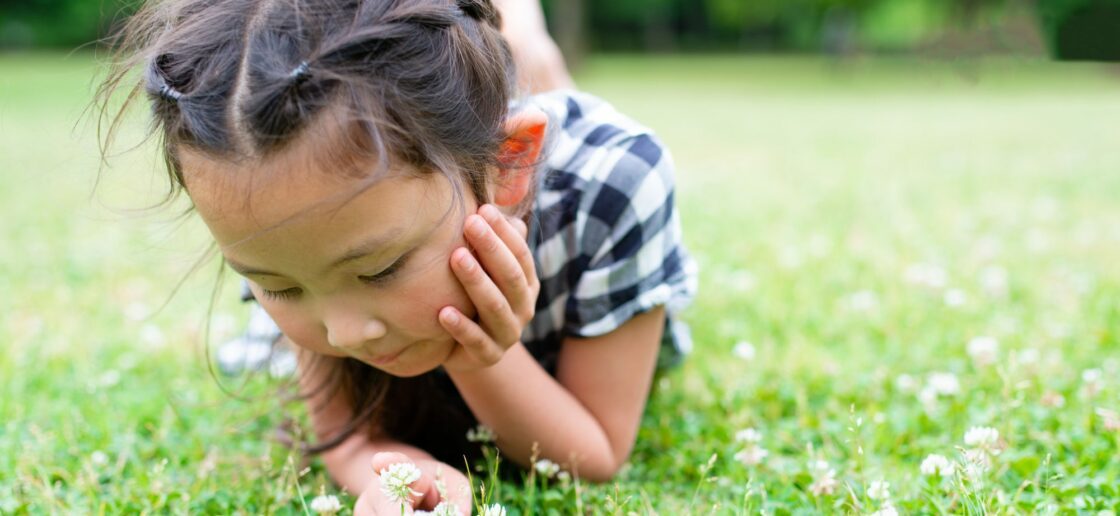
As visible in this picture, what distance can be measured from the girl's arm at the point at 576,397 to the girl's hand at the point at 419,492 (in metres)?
0.22

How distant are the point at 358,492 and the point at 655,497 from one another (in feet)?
2.16

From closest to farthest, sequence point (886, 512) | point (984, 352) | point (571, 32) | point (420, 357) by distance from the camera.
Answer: point (886, 512), point (420, 357), point (984, 352), point (571, 32)

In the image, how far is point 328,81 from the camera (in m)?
1.69

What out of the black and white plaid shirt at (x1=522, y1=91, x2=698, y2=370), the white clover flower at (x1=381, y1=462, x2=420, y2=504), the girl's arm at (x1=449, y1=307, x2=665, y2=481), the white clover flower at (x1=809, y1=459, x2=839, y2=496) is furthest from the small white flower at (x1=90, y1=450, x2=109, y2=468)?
the white clover flower at (x1=809, y1=459, x2=839, y2=496)

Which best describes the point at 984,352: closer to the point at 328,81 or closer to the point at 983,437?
the point at 983,437

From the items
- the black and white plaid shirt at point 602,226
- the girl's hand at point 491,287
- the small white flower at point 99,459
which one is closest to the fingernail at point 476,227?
the girl's hand at point 491,287

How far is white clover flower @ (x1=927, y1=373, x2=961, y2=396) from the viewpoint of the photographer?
8.86 feet

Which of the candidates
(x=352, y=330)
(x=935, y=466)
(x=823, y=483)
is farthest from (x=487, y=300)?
(x=935, y=466)

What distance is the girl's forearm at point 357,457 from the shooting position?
227 centimetres

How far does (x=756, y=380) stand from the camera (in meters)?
3.03

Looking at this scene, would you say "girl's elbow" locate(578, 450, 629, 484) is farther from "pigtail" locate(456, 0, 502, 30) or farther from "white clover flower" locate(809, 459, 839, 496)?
"pigtail" locate(456, 0, 502, 30)

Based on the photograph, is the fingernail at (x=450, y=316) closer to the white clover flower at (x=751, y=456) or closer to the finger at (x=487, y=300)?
the finger at (x=487, y=300)

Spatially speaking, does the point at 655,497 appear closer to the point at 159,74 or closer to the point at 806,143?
the point at 159,74

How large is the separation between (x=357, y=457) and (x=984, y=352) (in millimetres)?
1835
